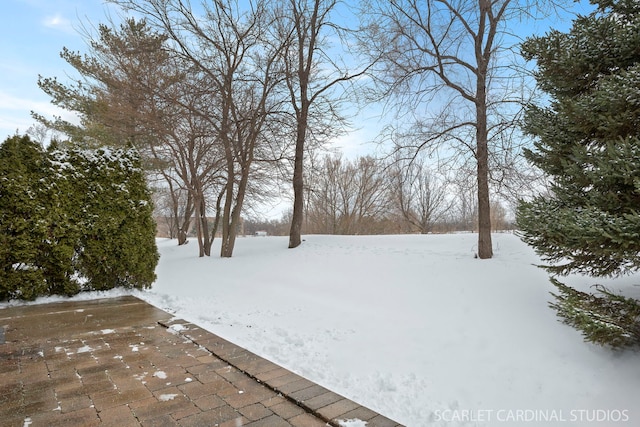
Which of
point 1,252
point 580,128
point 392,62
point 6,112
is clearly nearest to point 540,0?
point 392,62

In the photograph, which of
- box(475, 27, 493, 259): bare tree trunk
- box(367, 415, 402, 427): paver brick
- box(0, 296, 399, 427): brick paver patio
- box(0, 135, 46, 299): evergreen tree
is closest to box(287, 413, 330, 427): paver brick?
box(0, 296, 399, 427): brick paver patio

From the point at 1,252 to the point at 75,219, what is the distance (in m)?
0.88

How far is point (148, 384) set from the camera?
231cm

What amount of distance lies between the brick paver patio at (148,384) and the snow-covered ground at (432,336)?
32 cm

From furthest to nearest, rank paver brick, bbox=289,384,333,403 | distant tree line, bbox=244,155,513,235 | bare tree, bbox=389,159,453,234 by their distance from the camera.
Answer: distant tree line, bbox=244,155,513,235 → bare tree, bbox=389,159,453,234 → paver brick, bbox=289,384,333,403

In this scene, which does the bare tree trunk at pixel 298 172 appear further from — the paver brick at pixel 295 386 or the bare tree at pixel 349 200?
the bare tree at pixel 349 200

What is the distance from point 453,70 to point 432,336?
580cm

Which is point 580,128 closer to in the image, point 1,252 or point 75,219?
point 75,219

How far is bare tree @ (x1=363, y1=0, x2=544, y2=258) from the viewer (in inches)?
257

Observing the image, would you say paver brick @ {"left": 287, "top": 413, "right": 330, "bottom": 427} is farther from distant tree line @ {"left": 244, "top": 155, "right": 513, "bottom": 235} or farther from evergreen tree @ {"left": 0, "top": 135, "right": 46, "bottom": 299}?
distant tree line @ {"left": 244, "top": 155, "right": 513, "bottom": 235}

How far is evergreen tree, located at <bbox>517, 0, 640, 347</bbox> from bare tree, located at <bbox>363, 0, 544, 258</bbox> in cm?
306

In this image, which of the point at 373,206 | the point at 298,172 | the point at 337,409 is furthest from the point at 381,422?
the point at 373,206

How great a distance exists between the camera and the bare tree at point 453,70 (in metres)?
6.52

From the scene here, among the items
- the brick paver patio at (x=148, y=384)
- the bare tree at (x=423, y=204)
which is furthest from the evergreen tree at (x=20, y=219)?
the bare tree at (x=423, y=204)
